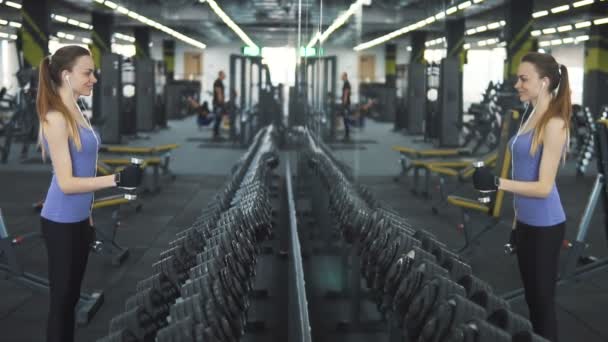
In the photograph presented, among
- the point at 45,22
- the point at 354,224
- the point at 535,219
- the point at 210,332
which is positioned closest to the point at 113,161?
the point at 354,224

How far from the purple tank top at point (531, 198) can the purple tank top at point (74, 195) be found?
4.87 ft

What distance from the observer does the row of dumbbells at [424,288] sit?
1.56 metres

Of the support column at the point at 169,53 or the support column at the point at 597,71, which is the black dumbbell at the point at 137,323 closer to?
the support column at the point at 597,71

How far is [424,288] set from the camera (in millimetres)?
1737

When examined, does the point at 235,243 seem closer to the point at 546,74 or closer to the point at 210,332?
the point at 210,332

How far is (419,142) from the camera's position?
48.8 ft

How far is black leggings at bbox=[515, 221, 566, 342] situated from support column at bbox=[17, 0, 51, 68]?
12.9 metres

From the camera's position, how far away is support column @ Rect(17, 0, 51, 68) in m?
13.7

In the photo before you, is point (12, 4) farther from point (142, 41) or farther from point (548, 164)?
point (548, 164)

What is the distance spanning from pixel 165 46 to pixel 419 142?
1461cm

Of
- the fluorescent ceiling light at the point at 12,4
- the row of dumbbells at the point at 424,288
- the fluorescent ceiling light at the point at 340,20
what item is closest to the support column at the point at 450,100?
the fluorescent ceiling light at the point at 12,4

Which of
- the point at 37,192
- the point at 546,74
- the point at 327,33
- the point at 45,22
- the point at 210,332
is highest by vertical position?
the point at 45,22

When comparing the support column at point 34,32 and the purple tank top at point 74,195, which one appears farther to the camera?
the support column at point 34,32

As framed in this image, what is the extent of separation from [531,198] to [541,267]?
0.83ft
